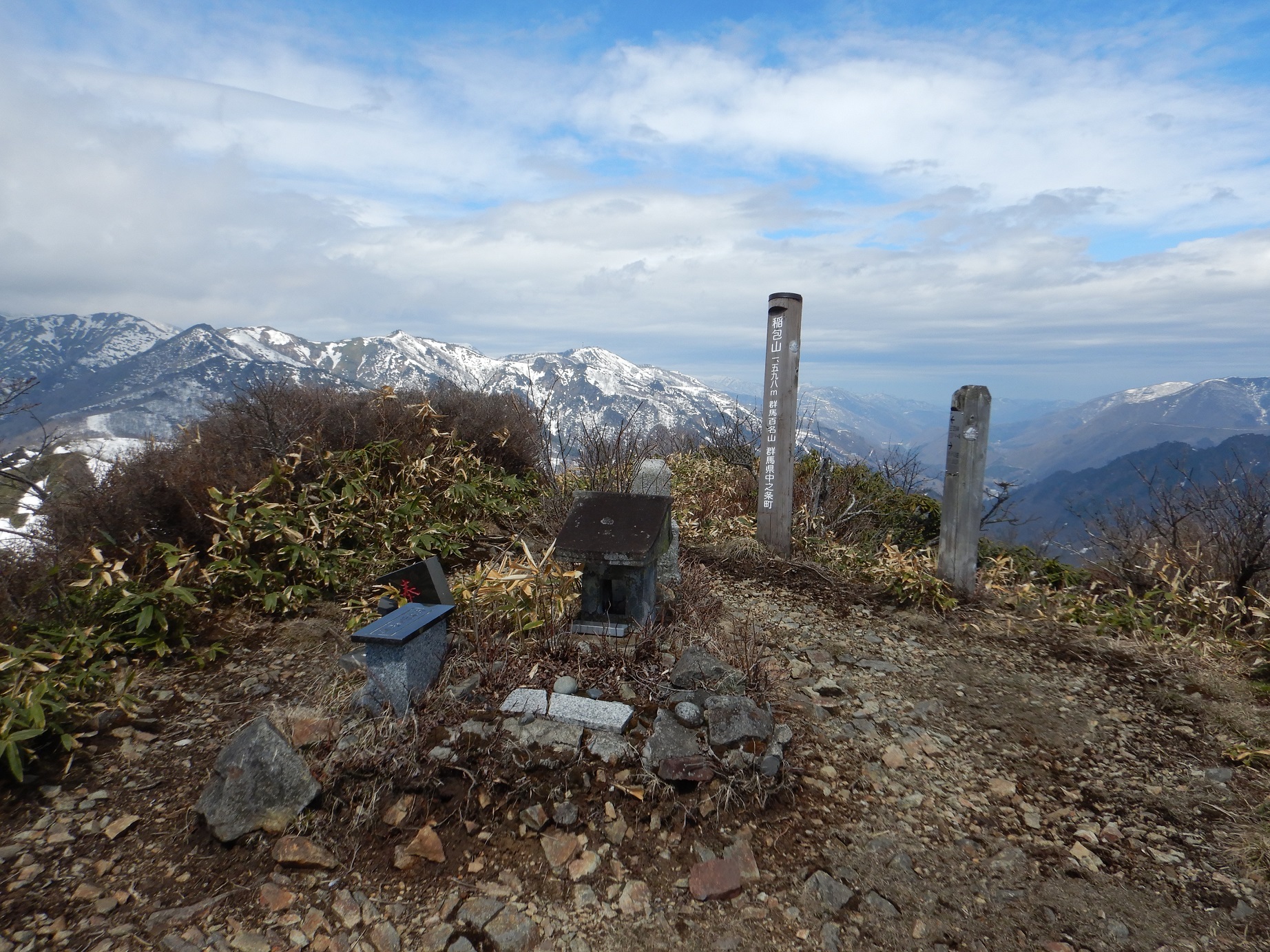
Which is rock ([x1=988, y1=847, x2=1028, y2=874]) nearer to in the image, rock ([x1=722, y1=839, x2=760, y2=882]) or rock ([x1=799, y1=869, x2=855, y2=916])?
rock ([x1=799, y1=869, x2=855, y2=916])

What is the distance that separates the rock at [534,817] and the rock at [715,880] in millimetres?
647

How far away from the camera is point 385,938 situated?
7.69 ft

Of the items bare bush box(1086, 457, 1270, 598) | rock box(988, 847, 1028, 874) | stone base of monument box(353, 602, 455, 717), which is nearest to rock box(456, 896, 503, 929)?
stone base of monument box(353, 602, 455, 717)

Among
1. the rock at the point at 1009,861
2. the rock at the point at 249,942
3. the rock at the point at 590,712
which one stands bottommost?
the rock at the point at 1009,861

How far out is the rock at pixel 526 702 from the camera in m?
3.27

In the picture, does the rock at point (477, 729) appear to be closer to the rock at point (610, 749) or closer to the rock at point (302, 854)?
the rock at point (610, 749)

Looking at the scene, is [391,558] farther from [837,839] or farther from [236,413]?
[837,839]

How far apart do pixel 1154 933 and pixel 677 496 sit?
6.53 metres

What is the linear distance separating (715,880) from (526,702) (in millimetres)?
1207

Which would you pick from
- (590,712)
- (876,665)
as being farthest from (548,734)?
(876,665)

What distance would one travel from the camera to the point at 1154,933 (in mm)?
2459

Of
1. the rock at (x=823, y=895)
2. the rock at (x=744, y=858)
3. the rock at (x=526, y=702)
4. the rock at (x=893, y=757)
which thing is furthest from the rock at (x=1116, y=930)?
the rock at (x=526, y=702)

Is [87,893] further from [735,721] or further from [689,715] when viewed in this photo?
[735,721]

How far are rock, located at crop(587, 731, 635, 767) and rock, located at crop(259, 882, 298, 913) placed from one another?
4.21 ft
